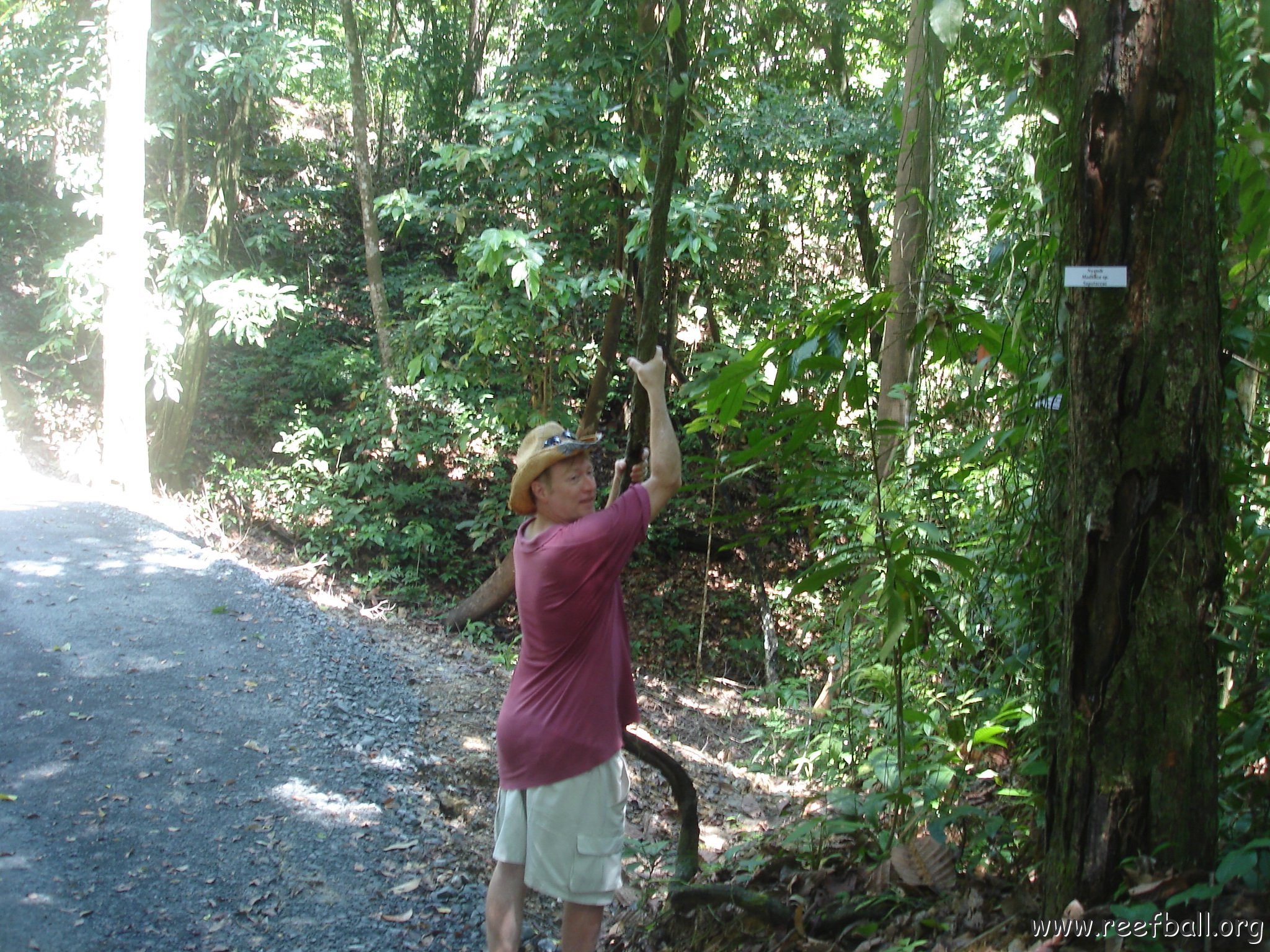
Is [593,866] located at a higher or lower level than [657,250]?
lower

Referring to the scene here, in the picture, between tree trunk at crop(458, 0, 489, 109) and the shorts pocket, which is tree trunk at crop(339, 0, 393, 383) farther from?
the shorts pocket

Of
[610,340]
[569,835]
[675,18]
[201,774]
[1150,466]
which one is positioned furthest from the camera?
[610,340]

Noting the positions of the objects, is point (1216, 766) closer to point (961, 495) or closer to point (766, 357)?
point (766, 357)

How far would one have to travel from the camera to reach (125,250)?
10375 millimetres

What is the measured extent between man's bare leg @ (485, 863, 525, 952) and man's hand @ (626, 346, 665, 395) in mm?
1506

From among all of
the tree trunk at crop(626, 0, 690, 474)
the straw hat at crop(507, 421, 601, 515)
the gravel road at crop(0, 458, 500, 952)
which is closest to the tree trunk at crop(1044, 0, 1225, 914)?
the tree trunk at crop(626, 0, 690, 474)

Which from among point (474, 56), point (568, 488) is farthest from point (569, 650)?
point (474, 56)

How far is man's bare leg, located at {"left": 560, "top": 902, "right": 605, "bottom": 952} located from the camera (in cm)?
298

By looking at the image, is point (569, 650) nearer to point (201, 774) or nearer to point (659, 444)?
point (659, 444)

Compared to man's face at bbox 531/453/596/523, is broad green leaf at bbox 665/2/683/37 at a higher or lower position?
higher

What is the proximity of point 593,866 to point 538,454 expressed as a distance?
1.24m

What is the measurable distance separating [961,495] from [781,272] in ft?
24.8

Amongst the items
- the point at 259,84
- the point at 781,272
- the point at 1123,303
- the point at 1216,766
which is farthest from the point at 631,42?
the point at 1216,766

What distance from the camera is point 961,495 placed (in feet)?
13.3
